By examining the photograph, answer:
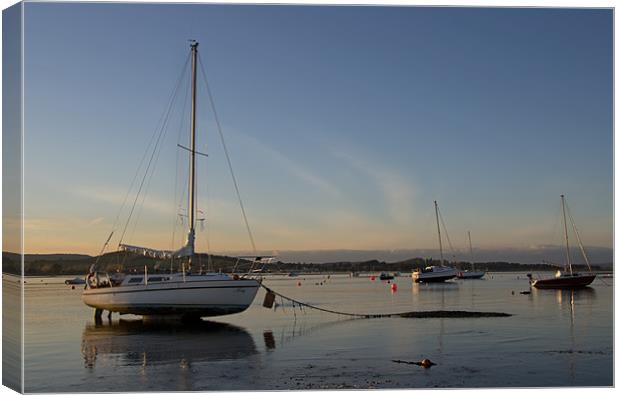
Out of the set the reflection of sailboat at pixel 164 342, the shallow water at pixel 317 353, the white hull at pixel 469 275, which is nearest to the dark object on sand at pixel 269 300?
the shallow water at pixel 317 353

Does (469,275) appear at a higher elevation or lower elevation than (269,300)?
lower

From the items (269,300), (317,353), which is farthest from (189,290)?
(317,353)

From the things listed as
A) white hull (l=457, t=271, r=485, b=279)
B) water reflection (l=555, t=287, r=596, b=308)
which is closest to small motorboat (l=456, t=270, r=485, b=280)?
white hull (l=457, t=271, r=485, b=279)

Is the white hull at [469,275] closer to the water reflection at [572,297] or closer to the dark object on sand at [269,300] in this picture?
the water reflection at [572,297]

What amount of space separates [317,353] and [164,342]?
4.85m

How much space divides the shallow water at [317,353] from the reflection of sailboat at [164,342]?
0.09ft

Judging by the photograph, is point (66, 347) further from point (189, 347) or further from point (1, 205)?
point (1, 205)

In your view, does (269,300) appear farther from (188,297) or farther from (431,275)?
(431,275)

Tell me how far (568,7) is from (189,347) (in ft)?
37.6

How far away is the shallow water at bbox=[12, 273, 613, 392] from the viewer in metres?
12.8

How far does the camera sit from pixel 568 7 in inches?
484

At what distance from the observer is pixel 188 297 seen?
958 inches

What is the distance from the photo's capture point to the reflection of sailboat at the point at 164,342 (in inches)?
639

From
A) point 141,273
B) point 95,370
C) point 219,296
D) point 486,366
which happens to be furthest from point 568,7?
point 141,273
